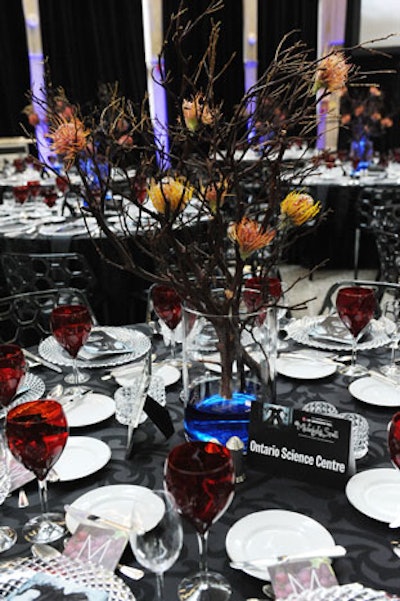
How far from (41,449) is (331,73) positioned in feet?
2.40

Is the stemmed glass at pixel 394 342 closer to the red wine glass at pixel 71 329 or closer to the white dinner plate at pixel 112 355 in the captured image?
the white dinner plate at pixel 112 355

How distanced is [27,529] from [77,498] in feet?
0.32

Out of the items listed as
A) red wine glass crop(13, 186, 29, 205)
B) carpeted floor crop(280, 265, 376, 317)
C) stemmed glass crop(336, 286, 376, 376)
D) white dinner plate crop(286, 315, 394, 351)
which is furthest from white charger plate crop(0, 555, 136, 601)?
carpeted floor crop(280, 265, 376, 317)

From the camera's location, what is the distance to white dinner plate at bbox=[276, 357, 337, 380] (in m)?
1.41

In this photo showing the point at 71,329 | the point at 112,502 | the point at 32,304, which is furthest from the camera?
the point at 32,304

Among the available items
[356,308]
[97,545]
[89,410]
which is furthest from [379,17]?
[97,545]

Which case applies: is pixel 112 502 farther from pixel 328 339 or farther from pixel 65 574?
pixel 328 339

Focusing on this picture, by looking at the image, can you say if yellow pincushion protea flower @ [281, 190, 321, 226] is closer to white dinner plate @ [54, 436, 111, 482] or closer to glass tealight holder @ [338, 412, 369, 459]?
glass tealight holder @ [338, 412, 369, 459]

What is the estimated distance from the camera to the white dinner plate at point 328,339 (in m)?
1.58

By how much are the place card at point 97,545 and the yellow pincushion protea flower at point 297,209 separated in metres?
0.56

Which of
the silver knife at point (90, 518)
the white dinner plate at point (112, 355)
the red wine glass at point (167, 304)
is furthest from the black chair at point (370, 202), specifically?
the silver knife at point (90, 518)

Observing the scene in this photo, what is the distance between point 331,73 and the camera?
97cm

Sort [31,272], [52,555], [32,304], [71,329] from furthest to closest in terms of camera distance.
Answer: [31,272] < [32,304] < [71,329] < [52,555]

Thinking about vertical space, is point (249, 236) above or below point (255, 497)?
above
